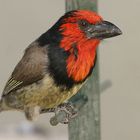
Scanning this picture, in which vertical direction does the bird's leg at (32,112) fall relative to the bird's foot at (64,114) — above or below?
below

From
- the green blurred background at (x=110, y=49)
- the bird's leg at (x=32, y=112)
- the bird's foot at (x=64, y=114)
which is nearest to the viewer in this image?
the bird's foot at (x=64, y=114)

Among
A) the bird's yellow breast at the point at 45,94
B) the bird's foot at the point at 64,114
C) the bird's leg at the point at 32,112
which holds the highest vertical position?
the bird's yellow breast at the point at 45,94

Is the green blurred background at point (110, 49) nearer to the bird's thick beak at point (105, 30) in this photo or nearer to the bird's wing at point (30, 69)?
the bird's wing at point (30, 69)

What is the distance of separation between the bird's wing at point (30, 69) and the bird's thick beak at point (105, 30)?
39cm

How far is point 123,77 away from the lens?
9.48m

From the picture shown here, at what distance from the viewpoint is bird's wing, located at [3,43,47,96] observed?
6969mm

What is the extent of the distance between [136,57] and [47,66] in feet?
8.43

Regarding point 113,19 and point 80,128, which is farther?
point 113,19

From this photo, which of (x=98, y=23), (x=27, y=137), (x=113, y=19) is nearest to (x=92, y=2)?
(x=98, y=23)

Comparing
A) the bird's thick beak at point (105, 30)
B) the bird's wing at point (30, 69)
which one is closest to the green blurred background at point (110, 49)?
the bird's wing at point (30, 69)

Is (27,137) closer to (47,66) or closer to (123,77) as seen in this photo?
(123,77)

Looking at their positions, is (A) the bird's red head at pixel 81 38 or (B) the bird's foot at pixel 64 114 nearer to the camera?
(B) the bird's foot at pixel 64 114

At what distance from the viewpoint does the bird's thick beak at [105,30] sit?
21.8 feet

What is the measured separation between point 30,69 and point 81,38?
1.58 ft
